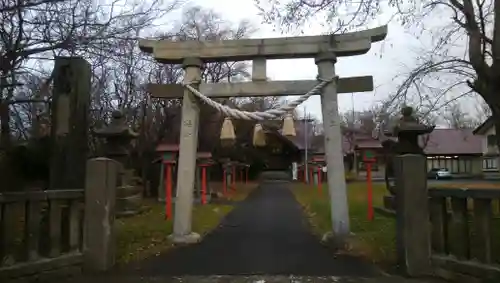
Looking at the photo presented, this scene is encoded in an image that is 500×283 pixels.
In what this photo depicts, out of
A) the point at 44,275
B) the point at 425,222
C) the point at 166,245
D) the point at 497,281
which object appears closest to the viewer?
the point at 497,281

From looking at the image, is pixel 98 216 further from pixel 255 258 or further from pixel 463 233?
pixel 463 233

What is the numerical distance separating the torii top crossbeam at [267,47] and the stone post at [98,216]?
3.83 metres

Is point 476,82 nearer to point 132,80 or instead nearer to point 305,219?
point 305,219

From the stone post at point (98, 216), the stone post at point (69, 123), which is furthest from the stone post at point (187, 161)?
the stone post at point (98, 216)

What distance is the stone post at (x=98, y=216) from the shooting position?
786 cm

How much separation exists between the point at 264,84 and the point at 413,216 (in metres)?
4.52

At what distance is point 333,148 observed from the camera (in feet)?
35.2

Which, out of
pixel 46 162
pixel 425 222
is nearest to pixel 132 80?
pixel 46 162

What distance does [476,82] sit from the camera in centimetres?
1183

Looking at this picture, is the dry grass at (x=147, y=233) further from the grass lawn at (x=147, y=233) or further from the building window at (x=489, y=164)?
A: the building window at (x=489, y=164)

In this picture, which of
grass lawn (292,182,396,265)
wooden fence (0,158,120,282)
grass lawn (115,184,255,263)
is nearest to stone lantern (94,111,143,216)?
grass lawn (115,184,255,263)

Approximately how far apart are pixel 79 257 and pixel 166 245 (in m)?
3.00

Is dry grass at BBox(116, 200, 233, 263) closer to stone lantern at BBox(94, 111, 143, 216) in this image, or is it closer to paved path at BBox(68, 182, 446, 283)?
paved path at BBox(68, 182, 446, 283)

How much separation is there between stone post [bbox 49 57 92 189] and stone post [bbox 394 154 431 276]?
511 cm
